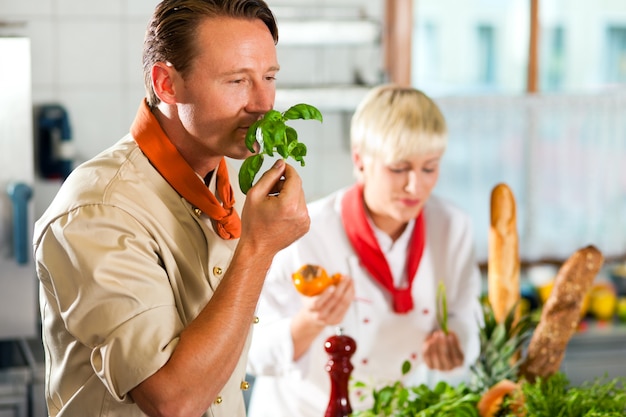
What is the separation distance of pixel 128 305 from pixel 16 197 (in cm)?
204

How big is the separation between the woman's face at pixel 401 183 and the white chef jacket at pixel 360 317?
136mm

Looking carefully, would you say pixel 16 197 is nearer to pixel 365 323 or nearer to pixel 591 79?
pixel 365 323

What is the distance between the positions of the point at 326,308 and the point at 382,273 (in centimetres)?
34

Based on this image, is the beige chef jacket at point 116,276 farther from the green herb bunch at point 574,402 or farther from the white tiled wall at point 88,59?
the white tiled wall at point 88,59

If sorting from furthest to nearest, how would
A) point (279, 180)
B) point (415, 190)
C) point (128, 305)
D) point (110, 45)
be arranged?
point (110, 45) < point (415, 190) < point (279, 180) < point (128, 305)

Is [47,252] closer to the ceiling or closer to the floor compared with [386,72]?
closer to the floor

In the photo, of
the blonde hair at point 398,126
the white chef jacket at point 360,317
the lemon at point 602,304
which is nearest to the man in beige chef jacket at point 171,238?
the white chef jacket at point 360,317

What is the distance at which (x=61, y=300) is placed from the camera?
1212 mm

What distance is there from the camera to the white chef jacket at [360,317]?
6.79ft

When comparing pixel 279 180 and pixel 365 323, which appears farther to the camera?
pixel 365 323

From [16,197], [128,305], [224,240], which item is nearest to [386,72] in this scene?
[16,197]

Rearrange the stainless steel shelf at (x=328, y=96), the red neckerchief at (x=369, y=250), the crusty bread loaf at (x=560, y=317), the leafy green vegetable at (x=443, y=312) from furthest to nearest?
the stainless steel shelf at (x=328, y=96) → the red neckerchief at (x=369, y=250) → the leafy green vegetable at (x=443, y=312) → the crusty bread loaf at (x=560, y=317)

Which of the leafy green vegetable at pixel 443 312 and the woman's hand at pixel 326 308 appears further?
the leafy green vegetable at pixel 443 312

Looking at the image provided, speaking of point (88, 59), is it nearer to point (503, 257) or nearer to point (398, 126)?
point (398, 126)
